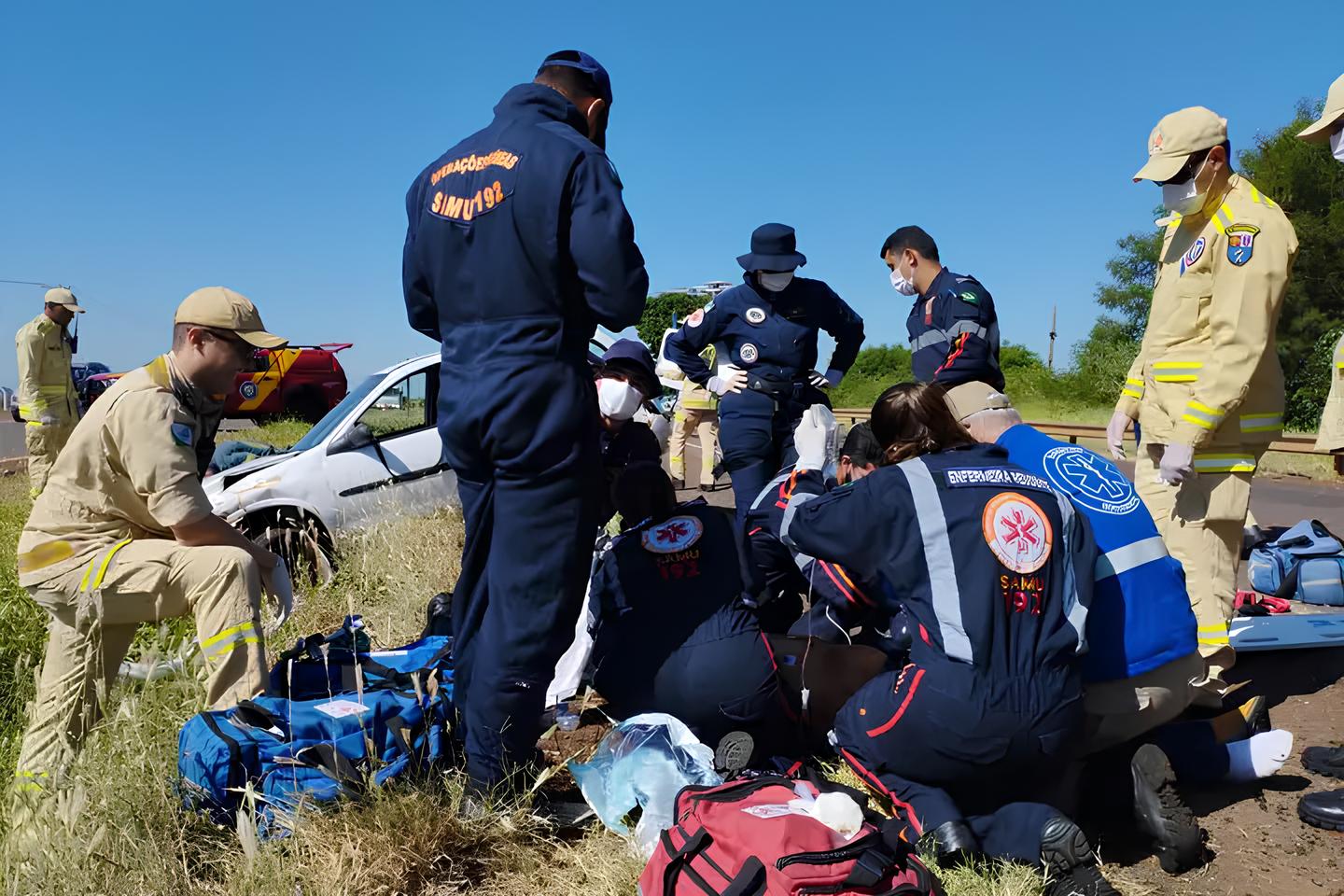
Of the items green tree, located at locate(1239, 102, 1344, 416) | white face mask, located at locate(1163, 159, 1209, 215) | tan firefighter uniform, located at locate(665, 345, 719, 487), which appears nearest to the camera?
white face mask, located at locate(1163, 159, 1209, 215)

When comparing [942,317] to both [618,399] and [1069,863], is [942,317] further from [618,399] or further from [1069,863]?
[1069,863]

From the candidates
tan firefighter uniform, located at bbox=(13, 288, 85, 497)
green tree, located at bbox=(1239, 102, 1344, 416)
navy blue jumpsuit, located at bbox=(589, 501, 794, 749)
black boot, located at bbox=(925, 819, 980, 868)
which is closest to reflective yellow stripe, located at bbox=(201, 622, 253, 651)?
navy blue jumpsuit, located at bbox=(589, 501, 794, 749)

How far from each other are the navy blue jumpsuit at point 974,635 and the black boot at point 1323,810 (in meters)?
1.00

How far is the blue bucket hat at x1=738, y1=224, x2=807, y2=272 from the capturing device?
568 cm

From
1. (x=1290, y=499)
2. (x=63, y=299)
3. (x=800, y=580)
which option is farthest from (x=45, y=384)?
(x=1290, y=499)

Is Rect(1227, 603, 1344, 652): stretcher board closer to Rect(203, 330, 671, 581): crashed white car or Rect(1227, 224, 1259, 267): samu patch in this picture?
Rect(1227, 224, 1259, 267): samu patch

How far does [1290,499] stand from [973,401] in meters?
8.60

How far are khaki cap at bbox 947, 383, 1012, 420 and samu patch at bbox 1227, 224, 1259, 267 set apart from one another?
115 centimetres

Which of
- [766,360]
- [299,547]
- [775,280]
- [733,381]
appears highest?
[775,280]

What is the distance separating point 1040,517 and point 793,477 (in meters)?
1.06

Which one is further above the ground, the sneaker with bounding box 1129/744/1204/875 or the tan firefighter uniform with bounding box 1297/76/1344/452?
the tan firefighter uniform with bounding box 1297/76/1344/452

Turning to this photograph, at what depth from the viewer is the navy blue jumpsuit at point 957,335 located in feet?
15.9

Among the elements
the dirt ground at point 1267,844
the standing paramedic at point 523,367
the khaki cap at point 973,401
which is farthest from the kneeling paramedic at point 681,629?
the dirt ground at point 1267,844

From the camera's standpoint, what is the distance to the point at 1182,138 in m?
4.05
